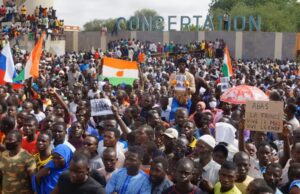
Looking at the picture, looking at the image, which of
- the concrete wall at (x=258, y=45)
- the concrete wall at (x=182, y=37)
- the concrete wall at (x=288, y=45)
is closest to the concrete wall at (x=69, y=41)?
the concrete wall at (x=182, y=37)

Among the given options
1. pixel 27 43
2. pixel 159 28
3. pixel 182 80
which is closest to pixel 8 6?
pixel 27 43

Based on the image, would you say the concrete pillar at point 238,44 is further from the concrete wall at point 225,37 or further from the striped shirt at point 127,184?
the striped shirt at point 127,184

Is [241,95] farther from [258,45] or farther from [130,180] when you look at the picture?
[258,45]

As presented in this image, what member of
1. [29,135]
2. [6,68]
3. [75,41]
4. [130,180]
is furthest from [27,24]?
[130,180]

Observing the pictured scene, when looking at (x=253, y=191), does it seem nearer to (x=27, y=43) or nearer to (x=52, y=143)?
(x=52, y=143)

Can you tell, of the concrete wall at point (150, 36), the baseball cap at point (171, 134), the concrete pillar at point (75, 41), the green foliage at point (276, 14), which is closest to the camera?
the baseball cap at point (171, 134)

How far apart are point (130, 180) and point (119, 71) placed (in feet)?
21.6

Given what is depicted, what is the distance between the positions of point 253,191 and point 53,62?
19577mm

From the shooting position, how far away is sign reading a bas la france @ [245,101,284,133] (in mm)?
6125

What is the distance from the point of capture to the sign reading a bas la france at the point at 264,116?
6.12m

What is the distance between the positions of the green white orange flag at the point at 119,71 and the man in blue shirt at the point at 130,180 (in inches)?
249

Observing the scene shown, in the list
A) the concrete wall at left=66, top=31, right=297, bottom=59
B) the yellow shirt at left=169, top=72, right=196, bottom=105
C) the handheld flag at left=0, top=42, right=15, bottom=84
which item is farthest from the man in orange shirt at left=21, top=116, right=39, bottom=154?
the concrete wall at left=66, top=31, right=297, bottom=59

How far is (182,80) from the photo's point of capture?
10.1 metres

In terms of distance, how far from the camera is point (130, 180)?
511 cm
